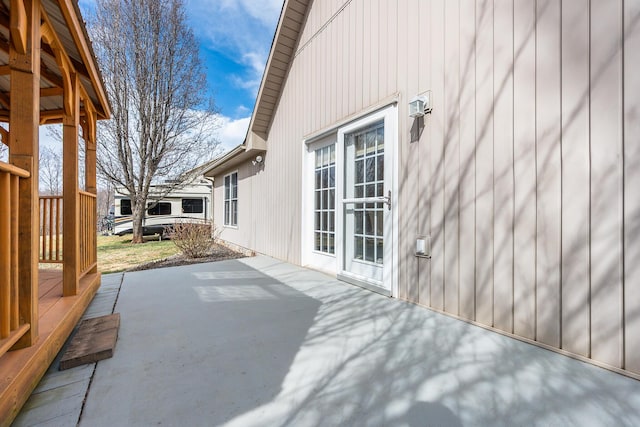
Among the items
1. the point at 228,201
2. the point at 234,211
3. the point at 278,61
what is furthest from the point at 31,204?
the point at 228,201

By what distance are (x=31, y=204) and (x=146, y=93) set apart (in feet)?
36.6

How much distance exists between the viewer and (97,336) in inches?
88.4

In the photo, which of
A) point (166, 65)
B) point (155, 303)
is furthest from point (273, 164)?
point (166, 65)

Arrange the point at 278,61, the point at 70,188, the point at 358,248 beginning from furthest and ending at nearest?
1. the point at 278,61
2. the point at 358,248
3. the point at 70,188

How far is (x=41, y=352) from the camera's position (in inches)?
66.0

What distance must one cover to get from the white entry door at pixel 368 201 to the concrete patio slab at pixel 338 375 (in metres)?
0.73

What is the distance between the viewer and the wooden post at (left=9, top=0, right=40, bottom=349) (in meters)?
1.64

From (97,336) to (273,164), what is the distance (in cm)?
452

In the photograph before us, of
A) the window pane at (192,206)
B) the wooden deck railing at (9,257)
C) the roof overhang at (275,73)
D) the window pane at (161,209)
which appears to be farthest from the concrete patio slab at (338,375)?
the window pane at (192,206)

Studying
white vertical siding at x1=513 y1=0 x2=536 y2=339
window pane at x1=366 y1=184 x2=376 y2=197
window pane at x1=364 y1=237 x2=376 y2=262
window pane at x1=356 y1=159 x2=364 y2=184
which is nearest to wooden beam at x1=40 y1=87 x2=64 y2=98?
window pane at x1=356 y1=159 x2=364 y2=184

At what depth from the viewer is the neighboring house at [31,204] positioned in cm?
144

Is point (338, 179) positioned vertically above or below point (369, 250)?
above

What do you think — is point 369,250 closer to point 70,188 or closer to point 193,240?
point 70,188

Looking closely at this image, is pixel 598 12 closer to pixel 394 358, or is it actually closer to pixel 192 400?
pixel 394 358
